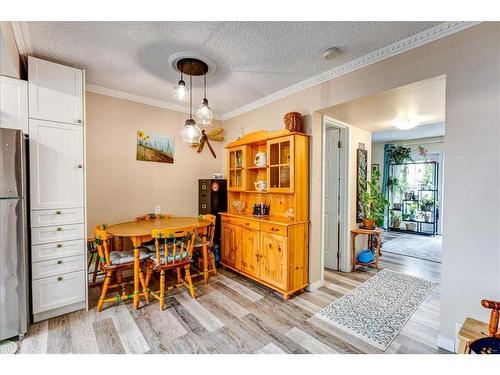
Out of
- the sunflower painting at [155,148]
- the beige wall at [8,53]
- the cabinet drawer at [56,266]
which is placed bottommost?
the cabinet drawer at [56,266]

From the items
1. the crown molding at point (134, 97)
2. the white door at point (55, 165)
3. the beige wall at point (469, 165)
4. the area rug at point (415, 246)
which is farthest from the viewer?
the area rug at point (415, 246)

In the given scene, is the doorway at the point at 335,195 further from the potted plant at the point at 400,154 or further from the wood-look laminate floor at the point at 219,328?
the potted plant at the point at 400,154

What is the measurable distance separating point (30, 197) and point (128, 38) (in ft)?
5.51

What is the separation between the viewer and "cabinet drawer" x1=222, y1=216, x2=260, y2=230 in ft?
9.54

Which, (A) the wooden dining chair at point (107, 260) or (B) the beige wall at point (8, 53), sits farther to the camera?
(A) the wooden dining chair at point (107, 260)

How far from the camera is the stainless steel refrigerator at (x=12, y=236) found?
1812 mm

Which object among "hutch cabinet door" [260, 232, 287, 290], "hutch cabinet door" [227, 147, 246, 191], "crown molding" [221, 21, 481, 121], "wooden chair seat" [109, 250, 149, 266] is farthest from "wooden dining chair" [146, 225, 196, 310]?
"crown molding" [221, 21, 481, 121]

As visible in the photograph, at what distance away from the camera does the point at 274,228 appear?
267cm

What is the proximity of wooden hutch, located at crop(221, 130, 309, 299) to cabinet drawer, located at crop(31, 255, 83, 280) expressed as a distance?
1775 millimetres

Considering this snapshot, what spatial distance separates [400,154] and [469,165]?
5.19 m

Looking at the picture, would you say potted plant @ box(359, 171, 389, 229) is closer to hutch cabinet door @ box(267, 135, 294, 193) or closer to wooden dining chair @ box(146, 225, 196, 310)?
hutch cabinet door @ box(267, 135, 294, 193)

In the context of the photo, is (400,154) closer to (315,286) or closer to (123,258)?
(315,286)

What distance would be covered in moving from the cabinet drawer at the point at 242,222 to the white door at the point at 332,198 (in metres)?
1.40

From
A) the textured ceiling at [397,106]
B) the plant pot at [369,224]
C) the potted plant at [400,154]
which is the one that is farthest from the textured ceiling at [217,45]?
the potted plant at [400,154]
